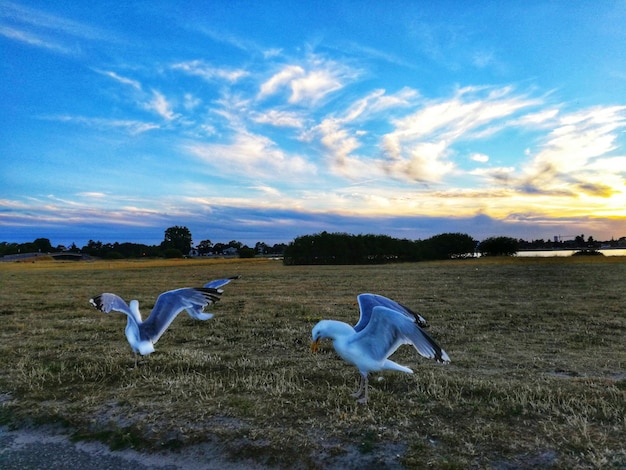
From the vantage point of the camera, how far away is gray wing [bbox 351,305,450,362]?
5086 millimetres

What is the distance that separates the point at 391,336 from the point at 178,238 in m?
118

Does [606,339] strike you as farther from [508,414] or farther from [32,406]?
[32,406]

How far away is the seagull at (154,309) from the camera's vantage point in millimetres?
7043

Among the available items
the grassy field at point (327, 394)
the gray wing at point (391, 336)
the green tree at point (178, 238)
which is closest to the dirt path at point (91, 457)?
the grassy field at point (327, 394)

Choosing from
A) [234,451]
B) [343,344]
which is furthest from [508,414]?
[234,451]

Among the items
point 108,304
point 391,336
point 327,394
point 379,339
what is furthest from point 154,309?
point 391,336

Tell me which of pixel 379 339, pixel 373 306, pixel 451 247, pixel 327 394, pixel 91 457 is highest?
pixel 451 247

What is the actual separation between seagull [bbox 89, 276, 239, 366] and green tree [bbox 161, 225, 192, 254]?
361 ft

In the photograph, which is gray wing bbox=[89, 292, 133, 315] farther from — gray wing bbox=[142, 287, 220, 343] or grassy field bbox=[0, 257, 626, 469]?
grassy field bbox=[0, 257, 626, 469]

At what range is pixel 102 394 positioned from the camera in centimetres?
628

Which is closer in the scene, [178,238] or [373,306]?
[373,306]

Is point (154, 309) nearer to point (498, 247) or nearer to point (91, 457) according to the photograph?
point (91, 457)

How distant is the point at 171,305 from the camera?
7.23 m

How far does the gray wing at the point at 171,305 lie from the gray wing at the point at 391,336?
3.04 metres
